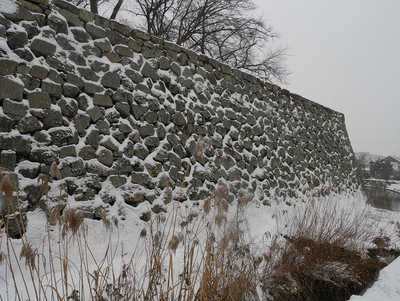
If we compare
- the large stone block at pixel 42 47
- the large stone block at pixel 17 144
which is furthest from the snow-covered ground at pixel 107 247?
the large stone block at pixel 42 47

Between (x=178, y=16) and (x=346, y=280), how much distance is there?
1031 centimetres

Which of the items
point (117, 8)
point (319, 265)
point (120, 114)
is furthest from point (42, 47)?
point (117, 8)

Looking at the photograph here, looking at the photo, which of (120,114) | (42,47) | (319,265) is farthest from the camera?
(120,114)

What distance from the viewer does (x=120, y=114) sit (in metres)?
3.66

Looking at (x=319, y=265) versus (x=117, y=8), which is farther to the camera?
(x=117, y=8)

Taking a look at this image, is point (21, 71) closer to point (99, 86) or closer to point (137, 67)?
point (99, 86)

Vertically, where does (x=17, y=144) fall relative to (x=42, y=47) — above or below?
below

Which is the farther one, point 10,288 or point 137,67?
point 137,67

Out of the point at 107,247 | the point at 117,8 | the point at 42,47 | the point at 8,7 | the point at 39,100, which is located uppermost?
the point at 117,8

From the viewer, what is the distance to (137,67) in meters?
3.98

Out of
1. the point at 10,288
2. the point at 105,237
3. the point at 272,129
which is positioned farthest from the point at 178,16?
the point at 10,288

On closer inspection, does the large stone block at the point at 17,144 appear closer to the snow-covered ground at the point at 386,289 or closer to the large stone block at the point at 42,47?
the large stone block at the point at 42,47

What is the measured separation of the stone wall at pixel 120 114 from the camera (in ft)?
9.36

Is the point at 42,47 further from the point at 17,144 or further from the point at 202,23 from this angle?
the point at 202,23
